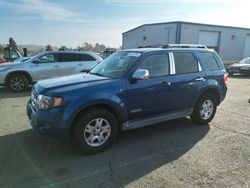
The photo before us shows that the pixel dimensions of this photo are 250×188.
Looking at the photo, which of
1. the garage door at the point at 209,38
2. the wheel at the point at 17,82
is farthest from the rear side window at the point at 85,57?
the garage door at the point at 209,38

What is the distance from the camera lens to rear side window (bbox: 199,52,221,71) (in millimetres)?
5863

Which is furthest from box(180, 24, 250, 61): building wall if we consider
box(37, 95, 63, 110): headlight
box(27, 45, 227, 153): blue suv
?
box(37, 95, 63, 110): headlight

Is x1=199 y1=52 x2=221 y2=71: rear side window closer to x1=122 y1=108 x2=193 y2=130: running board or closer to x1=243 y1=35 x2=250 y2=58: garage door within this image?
x1=122 y1=108 x2=193 y2=130: running board

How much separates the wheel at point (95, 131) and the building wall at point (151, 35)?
85.3ft

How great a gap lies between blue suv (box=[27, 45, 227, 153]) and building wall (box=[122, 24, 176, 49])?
79.3 ft

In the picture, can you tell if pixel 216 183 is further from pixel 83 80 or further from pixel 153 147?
pixel 83 80

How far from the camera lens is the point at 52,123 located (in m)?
4.04

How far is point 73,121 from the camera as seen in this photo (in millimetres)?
4113

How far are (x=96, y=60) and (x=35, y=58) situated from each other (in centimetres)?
274

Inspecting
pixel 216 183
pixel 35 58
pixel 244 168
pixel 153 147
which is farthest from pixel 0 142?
pixel 35 58

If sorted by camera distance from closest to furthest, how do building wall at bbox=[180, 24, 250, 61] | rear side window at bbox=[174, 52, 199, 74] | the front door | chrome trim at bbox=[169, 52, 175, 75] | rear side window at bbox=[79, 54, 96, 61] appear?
the front door
chrome trim at bbox=[169, 52, 175, 75]
rear side window at bbox=[174, 52, 199, 74]
rear side window at bbox=[79, 54, 96, 61]
building wall at bbox=[180, 24, 250, 61]

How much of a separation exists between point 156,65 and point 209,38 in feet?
94.7

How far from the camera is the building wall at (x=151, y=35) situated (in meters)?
→ 29.5

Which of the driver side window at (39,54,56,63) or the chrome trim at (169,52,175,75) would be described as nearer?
the chrome trim at (169,52,175,75)
